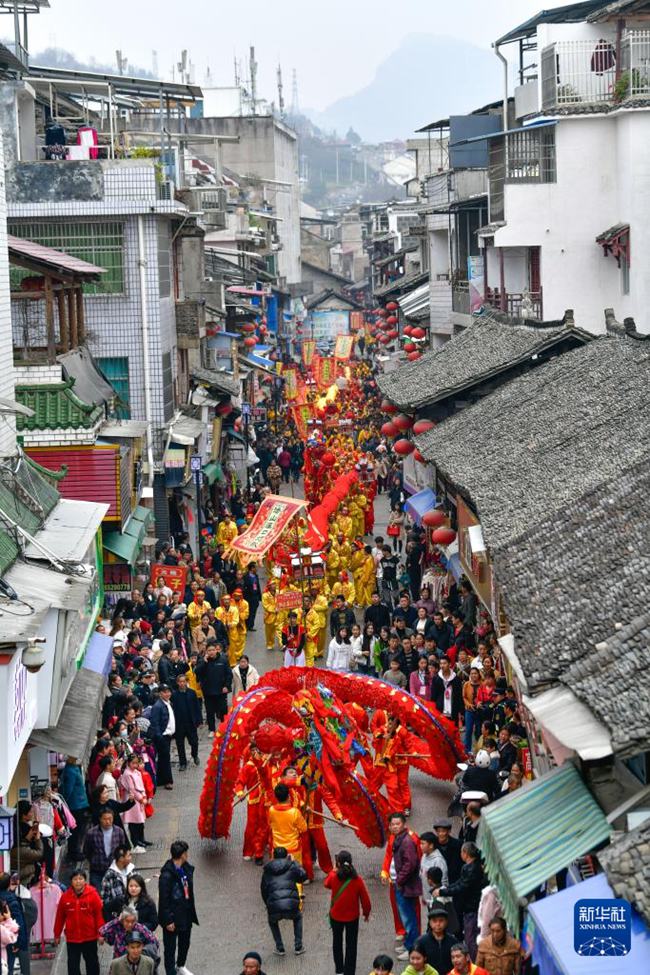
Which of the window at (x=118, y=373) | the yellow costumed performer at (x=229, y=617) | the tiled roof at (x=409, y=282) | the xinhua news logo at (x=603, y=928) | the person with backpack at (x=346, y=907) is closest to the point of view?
the xinhua news logo at (x=603, y=928)

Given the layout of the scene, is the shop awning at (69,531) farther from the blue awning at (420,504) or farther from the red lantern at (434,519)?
the blue awning at (420,504)

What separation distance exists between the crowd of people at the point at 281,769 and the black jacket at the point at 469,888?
0.01 m

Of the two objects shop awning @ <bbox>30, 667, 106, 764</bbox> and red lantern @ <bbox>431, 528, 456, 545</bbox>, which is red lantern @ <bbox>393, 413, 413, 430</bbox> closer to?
red lantern @ <bbox>431, 528, 456, 545</bbox>

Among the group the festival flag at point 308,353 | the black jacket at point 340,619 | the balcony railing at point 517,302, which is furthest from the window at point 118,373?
the festival flag at point 308,353

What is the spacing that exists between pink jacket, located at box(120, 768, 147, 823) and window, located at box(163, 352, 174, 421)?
738 inches

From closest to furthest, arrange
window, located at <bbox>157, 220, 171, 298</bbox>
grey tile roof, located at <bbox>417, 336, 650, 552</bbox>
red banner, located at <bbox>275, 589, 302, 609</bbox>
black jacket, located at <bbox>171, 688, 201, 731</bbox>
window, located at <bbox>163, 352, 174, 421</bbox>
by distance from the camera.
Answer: grey tile roof, located at <bbox>417, 336, 650, 552</bbox>, black jacket, located at <bbox>171, 688, 201, 731</bbox>, red banner, located at <bbox>275, 589, 302, 609</bbox>, window, located at <bbox>157, 220, 171, 298</bbox>, window, located at <bbox>163, 352, 174, 421</bbox>

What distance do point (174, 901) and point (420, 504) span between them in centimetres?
1893

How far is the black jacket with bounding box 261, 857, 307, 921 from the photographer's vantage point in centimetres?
1542

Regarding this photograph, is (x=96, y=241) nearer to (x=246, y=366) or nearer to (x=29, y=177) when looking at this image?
(x=29, y=177)

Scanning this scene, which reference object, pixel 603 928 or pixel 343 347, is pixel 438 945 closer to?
pixel 603 928

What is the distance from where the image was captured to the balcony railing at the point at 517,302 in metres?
39.1

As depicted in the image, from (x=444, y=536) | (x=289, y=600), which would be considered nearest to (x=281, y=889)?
(x=289, y=600)

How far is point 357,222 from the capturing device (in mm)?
138875

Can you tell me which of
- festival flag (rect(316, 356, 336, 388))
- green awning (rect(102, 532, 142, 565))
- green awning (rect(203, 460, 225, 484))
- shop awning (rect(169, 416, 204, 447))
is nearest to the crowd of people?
green awning (rect(102, 532, 142, 565))
